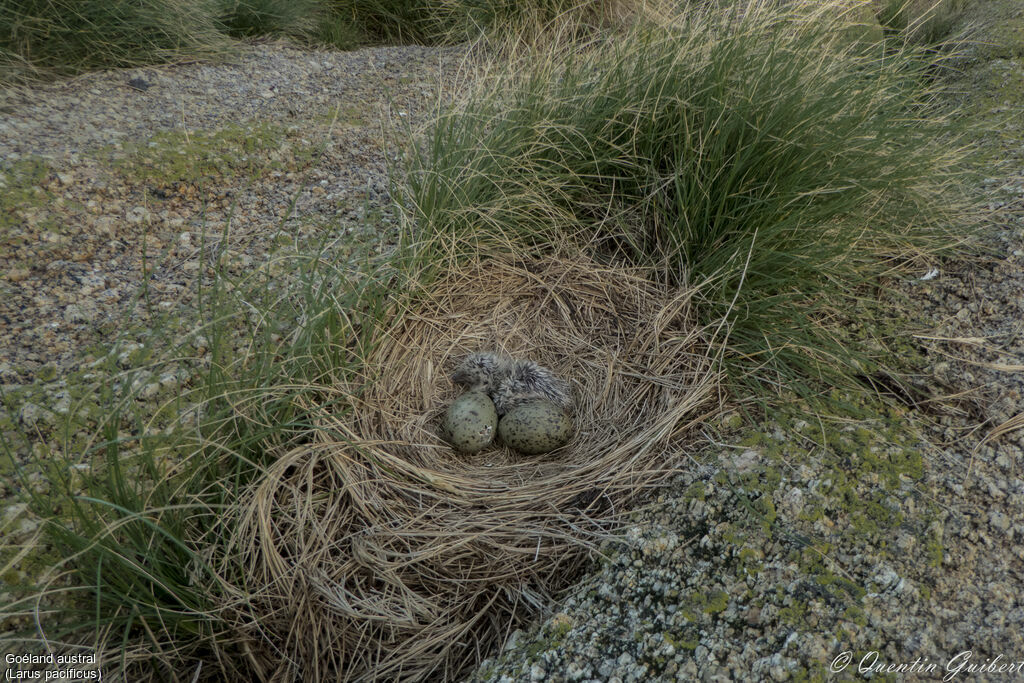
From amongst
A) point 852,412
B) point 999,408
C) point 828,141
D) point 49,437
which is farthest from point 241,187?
point 999,408

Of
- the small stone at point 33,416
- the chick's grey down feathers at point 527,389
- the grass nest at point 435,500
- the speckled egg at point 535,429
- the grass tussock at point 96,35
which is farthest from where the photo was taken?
the grass tussock at point 96,35

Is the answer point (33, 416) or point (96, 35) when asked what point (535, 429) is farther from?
point (96, 35)

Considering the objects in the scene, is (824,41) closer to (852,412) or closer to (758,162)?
(758,162)

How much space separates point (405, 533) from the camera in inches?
69.0

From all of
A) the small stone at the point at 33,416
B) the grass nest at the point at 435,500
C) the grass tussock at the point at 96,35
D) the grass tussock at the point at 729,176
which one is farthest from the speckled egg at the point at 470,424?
the grass tussock at the point at 96,35

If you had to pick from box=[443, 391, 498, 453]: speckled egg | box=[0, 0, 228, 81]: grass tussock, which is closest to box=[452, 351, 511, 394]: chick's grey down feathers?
box=[443, 391, 498, 453]: speckled egg

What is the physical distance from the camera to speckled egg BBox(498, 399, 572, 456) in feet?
6.99

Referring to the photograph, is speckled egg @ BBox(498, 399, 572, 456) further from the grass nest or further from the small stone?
the small stone

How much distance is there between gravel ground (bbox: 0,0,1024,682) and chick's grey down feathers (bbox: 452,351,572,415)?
0.59m

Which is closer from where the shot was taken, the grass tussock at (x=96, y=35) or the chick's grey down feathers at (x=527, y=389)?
the chick's grey down feathers at (x=527, y=389)

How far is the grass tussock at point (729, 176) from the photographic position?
87.6 inches

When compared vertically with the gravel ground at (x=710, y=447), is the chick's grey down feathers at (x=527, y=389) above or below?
below

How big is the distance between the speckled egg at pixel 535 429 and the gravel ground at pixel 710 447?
1.49ft

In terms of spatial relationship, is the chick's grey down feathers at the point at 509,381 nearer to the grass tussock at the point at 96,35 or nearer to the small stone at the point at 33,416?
the small stone at the point at 33,416
